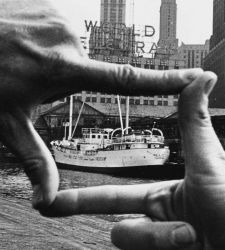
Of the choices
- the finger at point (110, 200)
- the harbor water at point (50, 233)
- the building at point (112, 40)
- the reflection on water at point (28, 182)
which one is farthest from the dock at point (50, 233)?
the building at point (112, 40)

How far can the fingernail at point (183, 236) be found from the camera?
1310 millimetres

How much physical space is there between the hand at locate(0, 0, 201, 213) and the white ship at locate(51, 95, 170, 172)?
38.8 metres

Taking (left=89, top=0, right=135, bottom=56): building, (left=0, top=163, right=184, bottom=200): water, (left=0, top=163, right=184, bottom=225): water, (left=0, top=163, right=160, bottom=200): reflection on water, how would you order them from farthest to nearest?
(left=89, top=0, right=135, bottom=56): building < (left=0, top=163, right=184, bottom=200): water < (left=0, top=163, right=160, bottom=200): reflection on water < (left=0, top=163, right=184, bottom=225): water

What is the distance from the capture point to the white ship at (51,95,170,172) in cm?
4056

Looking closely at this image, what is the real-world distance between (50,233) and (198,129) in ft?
26.3

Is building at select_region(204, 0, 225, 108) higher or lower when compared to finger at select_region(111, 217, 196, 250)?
higher

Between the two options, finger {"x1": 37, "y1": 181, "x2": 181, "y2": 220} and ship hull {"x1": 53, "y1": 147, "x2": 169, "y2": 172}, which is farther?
ship hull {"x1": 53, "y1": 147, "x2": 169, "y2": 172}

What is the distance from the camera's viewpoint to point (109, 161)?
4297 cm

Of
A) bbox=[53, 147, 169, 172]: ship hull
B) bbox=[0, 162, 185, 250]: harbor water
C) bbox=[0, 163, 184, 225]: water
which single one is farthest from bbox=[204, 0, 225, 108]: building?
bbox=[0, 162, 185, 250]: harbor water

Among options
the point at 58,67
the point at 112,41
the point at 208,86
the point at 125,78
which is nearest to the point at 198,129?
the point at 208,86

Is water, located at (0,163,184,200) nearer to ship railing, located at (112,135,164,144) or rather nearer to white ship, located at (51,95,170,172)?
white ship, located at (51,95,170,172)

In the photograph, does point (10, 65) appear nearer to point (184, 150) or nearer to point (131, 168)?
point (184, 150)

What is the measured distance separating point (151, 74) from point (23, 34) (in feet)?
1.24

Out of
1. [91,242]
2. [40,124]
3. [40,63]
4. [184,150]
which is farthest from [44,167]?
[40,124]
